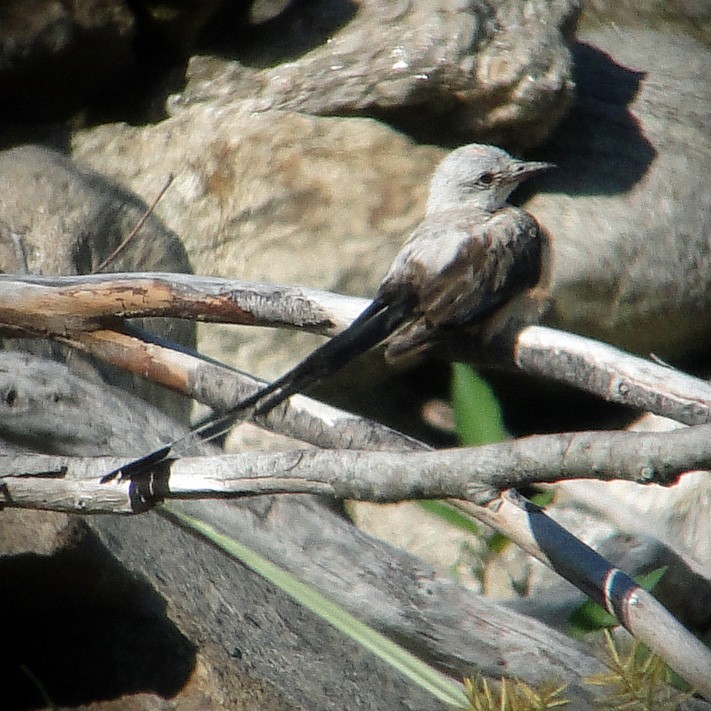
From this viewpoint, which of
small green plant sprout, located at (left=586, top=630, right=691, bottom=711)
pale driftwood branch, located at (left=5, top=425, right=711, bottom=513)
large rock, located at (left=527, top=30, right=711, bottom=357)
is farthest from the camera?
large rock, located at (left=527, top=30, right=711, bottom=357)

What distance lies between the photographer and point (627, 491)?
623 centimetres

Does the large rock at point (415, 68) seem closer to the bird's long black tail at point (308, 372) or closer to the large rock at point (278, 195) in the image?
the large rock at point (278, 195)

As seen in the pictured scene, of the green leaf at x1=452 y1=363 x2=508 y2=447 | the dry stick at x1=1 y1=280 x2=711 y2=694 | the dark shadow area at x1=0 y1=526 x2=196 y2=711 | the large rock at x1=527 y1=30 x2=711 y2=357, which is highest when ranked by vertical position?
the dry stick at x1=1 y1=280 x2=711 y2=694

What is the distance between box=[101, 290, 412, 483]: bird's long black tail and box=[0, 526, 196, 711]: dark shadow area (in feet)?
5.26

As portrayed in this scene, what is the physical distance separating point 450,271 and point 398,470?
5.82 feet

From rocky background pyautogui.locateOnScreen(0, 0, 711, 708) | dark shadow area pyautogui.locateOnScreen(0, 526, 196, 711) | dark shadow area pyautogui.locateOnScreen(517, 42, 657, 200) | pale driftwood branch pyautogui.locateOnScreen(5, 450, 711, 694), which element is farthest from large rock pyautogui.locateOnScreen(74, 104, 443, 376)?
pale driftwood branch pyautogui.locateOnScreen(5, 450, 711, 694)

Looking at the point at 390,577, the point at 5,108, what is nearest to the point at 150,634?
the point at 390,577

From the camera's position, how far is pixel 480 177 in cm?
504

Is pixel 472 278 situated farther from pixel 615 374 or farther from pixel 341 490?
pixel 341 490

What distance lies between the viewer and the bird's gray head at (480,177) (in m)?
5.02

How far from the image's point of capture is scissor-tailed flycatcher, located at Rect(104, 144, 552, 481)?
11.8 feet

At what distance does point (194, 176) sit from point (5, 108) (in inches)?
43.2

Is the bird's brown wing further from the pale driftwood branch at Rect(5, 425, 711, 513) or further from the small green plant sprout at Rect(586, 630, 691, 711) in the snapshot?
the small green plant sprout at Rect(586, 630, 691, 711)

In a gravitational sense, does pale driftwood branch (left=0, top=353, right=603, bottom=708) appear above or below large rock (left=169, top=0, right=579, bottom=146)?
below
